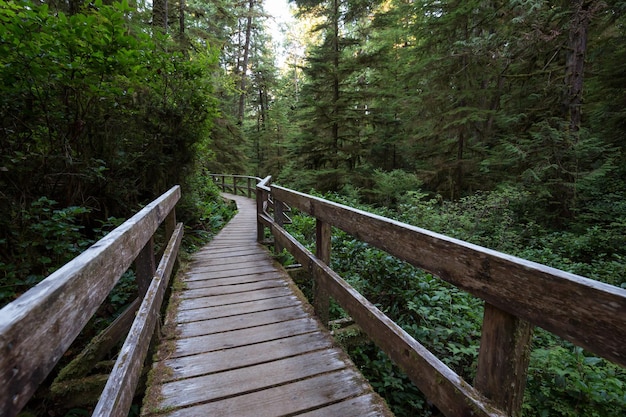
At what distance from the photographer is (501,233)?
7.06 m

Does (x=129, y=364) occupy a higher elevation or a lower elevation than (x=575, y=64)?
lower

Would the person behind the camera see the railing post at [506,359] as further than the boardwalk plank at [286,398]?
No

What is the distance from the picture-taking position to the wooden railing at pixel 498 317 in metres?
0.90

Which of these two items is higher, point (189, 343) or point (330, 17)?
point (330, 17)

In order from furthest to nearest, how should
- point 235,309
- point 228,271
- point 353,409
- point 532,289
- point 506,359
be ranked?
point 228,271, point 235,309, point 353,409, point 506,359, point 532,289

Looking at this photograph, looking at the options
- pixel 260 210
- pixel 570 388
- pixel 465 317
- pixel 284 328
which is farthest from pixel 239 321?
pixel 260 210

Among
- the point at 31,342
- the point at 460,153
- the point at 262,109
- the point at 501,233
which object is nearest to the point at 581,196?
Result: the point at 501,233

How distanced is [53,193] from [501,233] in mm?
8425

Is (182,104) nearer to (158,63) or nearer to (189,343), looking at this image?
(158,63)

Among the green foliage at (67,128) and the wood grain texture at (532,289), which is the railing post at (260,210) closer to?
the green foliage at (67,128)

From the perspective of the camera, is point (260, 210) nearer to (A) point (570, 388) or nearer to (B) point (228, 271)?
(B) point (228, 271)

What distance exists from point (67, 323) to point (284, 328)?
2.15 metres

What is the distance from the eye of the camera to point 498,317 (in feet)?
4.10

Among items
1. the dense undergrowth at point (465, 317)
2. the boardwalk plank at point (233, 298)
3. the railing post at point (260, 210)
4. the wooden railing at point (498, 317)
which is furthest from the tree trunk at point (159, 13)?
the wooden railing at point (498, 317)
